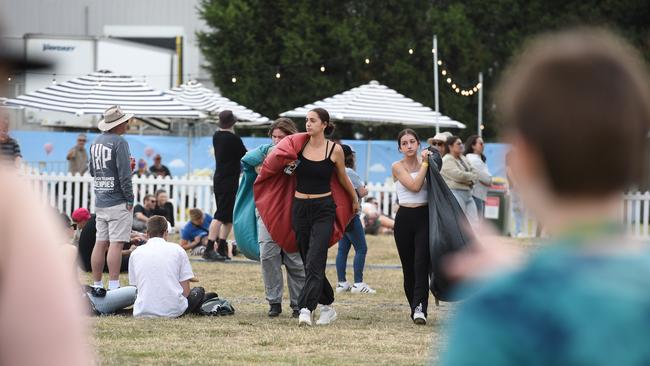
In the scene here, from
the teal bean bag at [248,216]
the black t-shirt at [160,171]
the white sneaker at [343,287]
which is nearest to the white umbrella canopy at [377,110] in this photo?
the black t-shirt at [160,171]

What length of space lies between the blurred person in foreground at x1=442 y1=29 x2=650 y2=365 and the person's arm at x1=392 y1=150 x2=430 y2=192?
26.7 ft

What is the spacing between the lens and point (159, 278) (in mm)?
9859

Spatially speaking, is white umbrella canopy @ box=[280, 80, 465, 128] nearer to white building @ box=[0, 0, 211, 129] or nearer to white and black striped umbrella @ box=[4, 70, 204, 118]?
white and black striped umbrella @ box=[4, 70, 204, 118]

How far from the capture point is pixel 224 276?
14.0 metres

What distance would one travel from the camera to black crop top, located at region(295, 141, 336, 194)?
9.70m

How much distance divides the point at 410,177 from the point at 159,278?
2.26 m

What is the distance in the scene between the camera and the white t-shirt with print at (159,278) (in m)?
9.83

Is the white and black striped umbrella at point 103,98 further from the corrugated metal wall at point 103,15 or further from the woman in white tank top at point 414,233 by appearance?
the corrugated metal wall at point 103,15

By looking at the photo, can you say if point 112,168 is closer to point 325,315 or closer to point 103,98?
point 325,315

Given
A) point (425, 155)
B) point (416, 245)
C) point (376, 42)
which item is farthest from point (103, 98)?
point (376, 42)

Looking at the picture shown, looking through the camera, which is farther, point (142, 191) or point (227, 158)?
point (142, 191)

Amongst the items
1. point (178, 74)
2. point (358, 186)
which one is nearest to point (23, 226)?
point (358, 186)

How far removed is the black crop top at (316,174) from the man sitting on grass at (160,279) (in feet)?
3.91

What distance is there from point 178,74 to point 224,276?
22458 millimetres
